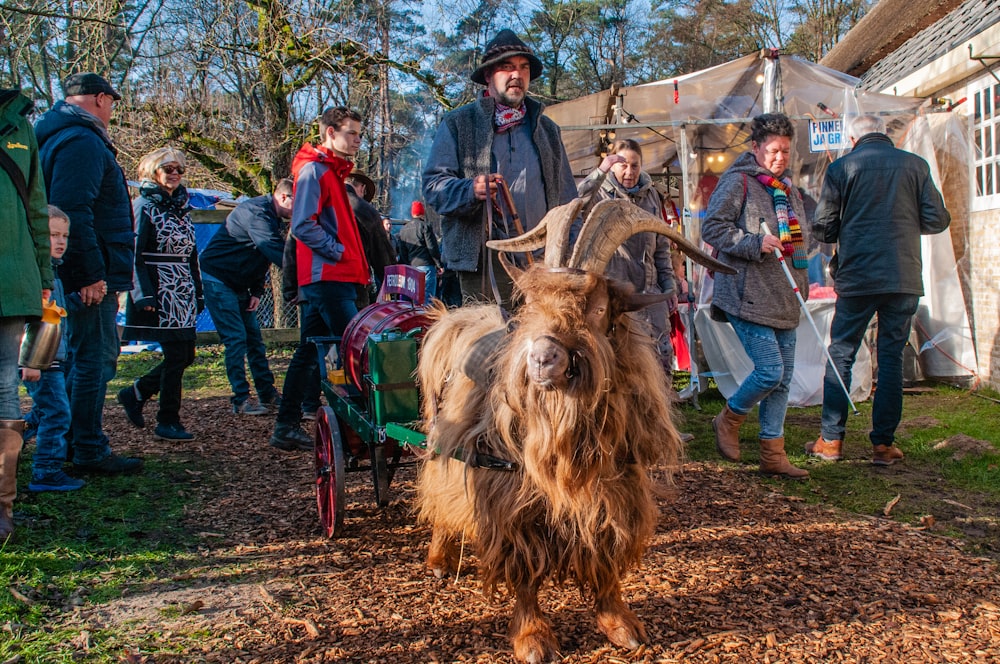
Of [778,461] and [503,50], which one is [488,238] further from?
[778,461]

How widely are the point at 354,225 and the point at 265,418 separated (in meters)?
2.93

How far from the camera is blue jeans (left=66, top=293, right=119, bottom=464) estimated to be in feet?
16.0

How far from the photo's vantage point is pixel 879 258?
525 centimetres

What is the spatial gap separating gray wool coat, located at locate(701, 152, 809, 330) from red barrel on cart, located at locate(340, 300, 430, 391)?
2219 mm

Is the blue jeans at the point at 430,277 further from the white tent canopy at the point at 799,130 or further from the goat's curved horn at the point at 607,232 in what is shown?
the goat's curved horn at the point at 607,232

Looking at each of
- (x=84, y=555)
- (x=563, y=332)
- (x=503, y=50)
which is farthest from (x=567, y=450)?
(x=84, y=555)

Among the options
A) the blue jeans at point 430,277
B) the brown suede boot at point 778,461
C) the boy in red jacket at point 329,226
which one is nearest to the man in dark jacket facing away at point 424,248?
the blue jeans at point 430,277

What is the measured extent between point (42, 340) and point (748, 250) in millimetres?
4375

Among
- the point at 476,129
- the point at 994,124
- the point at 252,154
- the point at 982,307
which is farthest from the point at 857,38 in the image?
the point at 476,129

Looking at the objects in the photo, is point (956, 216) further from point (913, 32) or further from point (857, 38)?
point (857, 38)

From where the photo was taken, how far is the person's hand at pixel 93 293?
184 inches

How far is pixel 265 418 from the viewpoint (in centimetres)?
739

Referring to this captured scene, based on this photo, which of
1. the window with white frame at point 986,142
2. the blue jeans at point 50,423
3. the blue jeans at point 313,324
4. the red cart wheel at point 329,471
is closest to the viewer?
the red cart wheel at point 329,471

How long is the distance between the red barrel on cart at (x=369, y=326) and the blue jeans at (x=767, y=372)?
2354 millimetres
